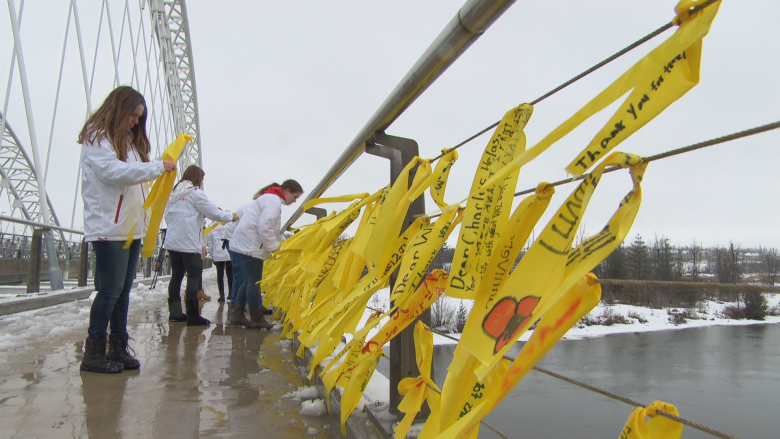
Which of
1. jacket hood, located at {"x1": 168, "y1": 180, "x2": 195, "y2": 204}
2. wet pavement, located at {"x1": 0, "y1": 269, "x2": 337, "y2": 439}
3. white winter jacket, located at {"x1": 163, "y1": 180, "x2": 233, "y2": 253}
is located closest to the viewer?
wet pavement, located at {"x1": 0, "y1": 269, "x2": 337, "y2": 439}

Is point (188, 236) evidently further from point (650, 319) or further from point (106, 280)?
point (650, 319)

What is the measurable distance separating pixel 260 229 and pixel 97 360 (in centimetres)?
155

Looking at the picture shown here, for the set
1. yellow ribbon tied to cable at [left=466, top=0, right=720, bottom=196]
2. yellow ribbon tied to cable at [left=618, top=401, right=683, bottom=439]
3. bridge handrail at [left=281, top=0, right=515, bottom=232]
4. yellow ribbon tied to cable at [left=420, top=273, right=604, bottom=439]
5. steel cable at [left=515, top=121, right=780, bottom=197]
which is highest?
bridge handrail at [left=281, top=0, right=515, bottom=232]

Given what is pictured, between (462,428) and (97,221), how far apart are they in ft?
7.02

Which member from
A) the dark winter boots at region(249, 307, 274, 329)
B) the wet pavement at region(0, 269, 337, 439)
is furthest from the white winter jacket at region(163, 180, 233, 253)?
the wet pavement at region(0, 269, 337, 439)

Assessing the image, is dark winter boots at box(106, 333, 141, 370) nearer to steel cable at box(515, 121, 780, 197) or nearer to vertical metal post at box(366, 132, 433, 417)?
vertical metal post at box(366, 132, 433, 417)

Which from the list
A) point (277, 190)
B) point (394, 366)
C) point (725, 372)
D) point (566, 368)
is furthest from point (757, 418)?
point (394, 366)

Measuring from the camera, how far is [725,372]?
15.5m

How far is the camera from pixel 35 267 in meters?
4.84

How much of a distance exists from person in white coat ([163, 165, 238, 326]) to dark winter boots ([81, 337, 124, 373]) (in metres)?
1.49

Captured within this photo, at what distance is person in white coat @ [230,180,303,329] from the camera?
3551mm

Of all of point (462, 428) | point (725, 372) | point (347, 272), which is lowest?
point (725, 372)

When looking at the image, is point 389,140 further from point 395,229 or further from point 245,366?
point 245,366

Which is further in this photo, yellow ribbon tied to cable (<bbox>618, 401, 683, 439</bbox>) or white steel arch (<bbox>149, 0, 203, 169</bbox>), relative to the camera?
white steel arch (<bbox>149, 0, 203, 169</bbox>)
